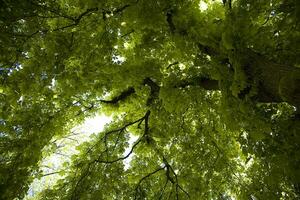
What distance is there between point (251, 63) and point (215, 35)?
794 millimetres

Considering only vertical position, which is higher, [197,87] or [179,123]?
[179,123]

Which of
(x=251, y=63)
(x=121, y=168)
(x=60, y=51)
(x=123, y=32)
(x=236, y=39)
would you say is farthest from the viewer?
(x=121, y=168)

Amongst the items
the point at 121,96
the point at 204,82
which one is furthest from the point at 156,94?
the point at 204,82

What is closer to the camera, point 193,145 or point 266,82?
point 266,82

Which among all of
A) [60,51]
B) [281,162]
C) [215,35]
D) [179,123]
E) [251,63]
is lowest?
[281,162]

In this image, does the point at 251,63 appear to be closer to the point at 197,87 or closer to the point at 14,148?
the point at 197,87

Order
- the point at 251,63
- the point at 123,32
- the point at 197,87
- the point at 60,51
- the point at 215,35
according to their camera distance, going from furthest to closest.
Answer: the point at 123,32
the point at 197,87
the point at 60,51
the point at 215,35
the point at 251,63

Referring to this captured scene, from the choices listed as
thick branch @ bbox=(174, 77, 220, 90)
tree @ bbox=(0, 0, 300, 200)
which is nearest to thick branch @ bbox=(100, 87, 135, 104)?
tree @ bbox=(0, 0, 300, 200)

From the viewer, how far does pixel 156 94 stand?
27.0ft

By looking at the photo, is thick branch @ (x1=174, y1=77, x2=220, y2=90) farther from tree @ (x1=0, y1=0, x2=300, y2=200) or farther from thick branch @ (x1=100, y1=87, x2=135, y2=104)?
thick branch @ (x1=100, y1=87, x2=135, y2=104)

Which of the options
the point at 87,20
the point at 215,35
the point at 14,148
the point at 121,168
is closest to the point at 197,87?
the point at 215,35

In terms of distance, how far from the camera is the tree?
180 inches

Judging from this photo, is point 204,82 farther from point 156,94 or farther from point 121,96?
point 121,96

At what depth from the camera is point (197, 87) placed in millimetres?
6633
